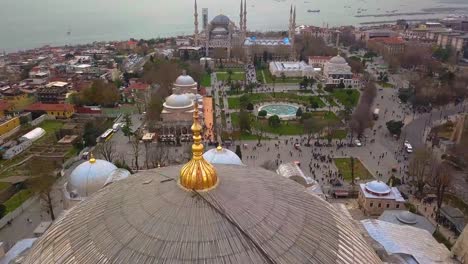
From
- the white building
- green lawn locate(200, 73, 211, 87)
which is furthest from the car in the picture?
the white building

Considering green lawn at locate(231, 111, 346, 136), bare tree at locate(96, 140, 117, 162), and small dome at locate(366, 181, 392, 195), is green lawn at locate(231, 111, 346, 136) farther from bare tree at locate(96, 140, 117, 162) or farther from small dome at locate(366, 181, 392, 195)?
small dome at locate(366, 181, 392, 195)

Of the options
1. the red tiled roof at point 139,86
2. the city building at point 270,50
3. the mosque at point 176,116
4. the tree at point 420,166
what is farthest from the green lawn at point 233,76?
the tree at point 420,166

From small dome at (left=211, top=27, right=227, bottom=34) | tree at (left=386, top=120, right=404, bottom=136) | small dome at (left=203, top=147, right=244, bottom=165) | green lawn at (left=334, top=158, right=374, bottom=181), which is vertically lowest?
green lawn at (left=334, top=158, right=374, bottom=181)

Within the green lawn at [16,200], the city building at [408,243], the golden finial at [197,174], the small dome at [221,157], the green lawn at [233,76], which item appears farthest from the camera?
the green lawn at [233,76]

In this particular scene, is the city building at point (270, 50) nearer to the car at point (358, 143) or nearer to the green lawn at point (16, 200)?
the car at point (358, 143)

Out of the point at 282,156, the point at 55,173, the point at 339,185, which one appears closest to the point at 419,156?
the point at 339,185

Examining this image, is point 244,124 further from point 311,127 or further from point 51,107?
point 51,107
